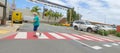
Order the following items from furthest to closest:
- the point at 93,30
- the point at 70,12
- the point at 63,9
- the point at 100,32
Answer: the point at 63,9, the point at 70,12, the point at 93,30, the point at 100,32

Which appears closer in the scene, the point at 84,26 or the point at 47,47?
the point at 47,47

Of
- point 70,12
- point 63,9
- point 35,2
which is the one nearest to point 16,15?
point 70,12

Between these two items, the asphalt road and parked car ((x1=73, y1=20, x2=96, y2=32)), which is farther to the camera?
parked car ((x1=73, y1=20, x2=96, y2=32))

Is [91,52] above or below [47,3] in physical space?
below

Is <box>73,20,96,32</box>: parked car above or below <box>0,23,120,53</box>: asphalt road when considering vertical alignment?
above

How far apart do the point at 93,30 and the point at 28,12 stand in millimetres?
72647

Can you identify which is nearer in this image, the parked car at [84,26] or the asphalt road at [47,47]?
the asphalt road at [47,47]

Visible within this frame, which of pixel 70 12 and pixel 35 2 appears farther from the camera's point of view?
pixel 35 2

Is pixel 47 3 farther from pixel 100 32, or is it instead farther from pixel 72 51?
pixel 72 51

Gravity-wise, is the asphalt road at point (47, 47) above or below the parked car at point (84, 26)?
below

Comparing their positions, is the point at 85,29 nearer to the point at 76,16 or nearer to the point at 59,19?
the point at 76,16

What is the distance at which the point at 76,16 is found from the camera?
106625mm

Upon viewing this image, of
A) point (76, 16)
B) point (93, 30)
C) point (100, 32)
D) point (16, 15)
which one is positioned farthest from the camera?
point (76, 16)

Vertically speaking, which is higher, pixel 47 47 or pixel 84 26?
pixel 84 26
